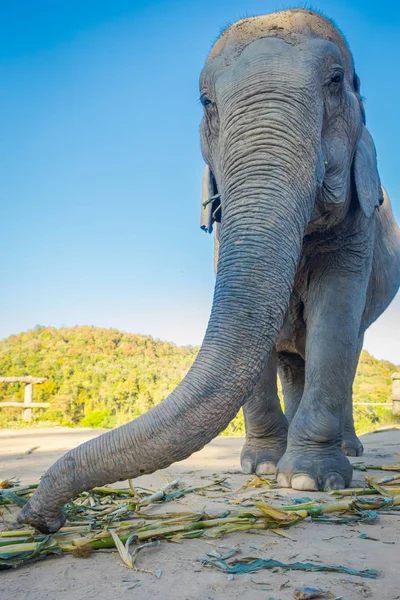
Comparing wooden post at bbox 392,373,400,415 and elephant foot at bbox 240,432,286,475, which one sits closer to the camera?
elephant foot at bbox 240,432,286,475

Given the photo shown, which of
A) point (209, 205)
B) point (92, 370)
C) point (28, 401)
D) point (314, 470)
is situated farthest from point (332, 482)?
point (92, 370)

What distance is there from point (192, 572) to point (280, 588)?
40 cm

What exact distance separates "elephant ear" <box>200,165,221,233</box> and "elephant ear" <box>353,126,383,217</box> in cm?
A: 107

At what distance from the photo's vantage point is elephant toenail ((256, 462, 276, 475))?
5.71 metres

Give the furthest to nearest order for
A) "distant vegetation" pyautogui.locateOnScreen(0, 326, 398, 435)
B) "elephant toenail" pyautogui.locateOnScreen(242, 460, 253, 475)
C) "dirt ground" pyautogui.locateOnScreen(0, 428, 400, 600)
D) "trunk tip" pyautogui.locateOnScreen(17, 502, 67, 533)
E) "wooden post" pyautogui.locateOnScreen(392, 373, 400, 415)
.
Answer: "distant vegetation" pyautogui.locateOnScreen(0, 326, 398, 435), "wooden post" pyautogui.locateOnScreen(392, 373, 400, 415), "elephant toenail" pyautogui.locateOnScreen(242, 460, 253, 475), "trunk tip" pyautogui.locateOnScreen(17, 502, 67, 533), "dirt ground" pyautogui.locateOnScreen(0, 428, 400, 600)

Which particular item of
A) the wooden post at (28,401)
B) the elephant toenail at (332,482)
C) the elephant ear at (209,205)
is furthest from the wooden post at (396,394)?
the elephant toenail at (332,482)

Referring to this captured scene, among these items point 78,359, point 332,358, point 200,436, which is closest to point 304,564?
point 200,436

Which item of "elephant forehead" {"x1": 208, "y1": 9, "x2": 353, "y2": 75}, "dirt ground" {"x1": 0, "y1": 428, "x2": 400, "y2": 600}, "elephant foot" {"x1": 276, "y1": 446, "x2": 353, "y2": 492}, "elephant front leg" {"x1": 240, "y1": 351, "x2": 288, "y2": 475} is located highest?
"elephant forehead" {"x1": 208, "y1": 9, "x2": 353, "y2": 75}

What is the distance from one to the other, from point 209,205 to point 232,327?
2161 millimetres

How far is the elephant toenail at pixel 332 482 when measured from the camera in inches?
185

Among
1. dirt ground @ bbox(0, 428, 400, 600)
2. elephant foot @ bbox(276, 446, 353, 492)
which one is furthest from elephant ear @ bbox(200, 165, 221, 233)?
dirt ground @ bbox(0, 428, 400, 600)

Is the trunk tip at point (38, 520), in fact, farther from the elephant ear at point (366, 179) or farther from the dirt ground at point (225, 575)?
the elephant ear at point (366, 179)

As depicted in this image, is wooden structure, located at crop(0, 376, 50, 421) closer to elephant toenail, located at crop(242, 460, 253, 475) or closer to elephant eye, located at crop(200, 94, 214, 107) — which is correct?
elephant toenail, located at crop(242, 460, 253, 475)

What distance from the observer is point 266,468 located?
18.8ft
